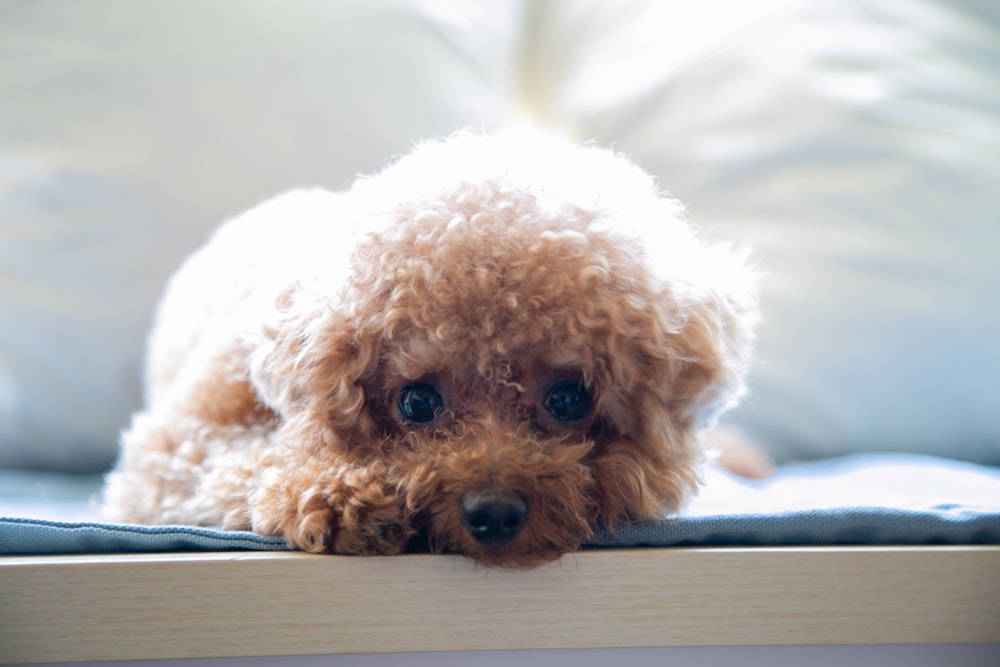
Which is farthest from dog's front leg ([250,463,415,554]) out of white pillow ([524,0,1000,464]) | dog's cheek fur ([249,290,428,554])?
white pillow ([524,0,1000,464])

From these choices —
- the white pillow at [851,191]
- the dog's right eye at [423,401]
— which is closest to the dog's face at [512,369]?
the dog's right eye at [423,401]

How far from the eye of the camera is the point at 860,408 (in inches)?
62.7

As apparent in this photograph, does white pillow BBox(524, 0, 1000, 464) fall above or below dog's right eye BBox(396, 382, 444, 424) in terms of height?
above

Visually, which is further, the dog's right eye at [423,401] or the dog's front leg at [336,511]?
the dog's right eye at [423,401]

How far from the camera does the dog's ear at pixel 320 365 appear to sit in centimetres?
96

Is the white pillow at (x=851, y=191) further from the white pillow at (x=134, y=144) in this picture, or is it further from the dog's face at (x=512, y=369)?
the dog's face at (x=512, y=369)

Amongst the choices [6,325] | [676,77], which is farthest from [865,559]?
[6,325]

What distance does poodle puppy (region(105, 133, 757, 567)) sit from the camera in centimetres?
89

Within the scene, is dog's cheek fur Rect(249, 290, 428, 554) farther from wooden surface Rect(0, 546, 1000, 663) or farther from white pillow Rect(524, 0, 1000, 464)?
white pillow Rect(524, 0, 1000, 464)

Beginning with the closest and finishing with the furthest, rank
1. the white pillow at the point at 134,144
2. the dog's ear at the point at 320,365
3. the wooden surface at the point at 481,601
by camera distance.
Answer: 1. the wooden surface at the point at 481,601
2. the dog's ear at the point at 320,365
3. the white pillow at the point at 134,144

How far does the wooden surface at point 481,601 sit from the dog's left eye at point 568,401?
18 cm

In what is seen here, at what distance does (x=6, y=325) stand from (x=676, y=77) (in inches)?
53.0

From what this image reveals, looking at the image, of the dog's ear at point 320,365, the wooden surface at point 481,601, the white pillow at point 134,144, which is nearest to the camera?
the wooden surface at point 481,601

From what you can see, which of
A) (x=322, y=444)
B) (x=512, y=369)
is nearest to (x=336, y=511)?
(x=322, y=444)
